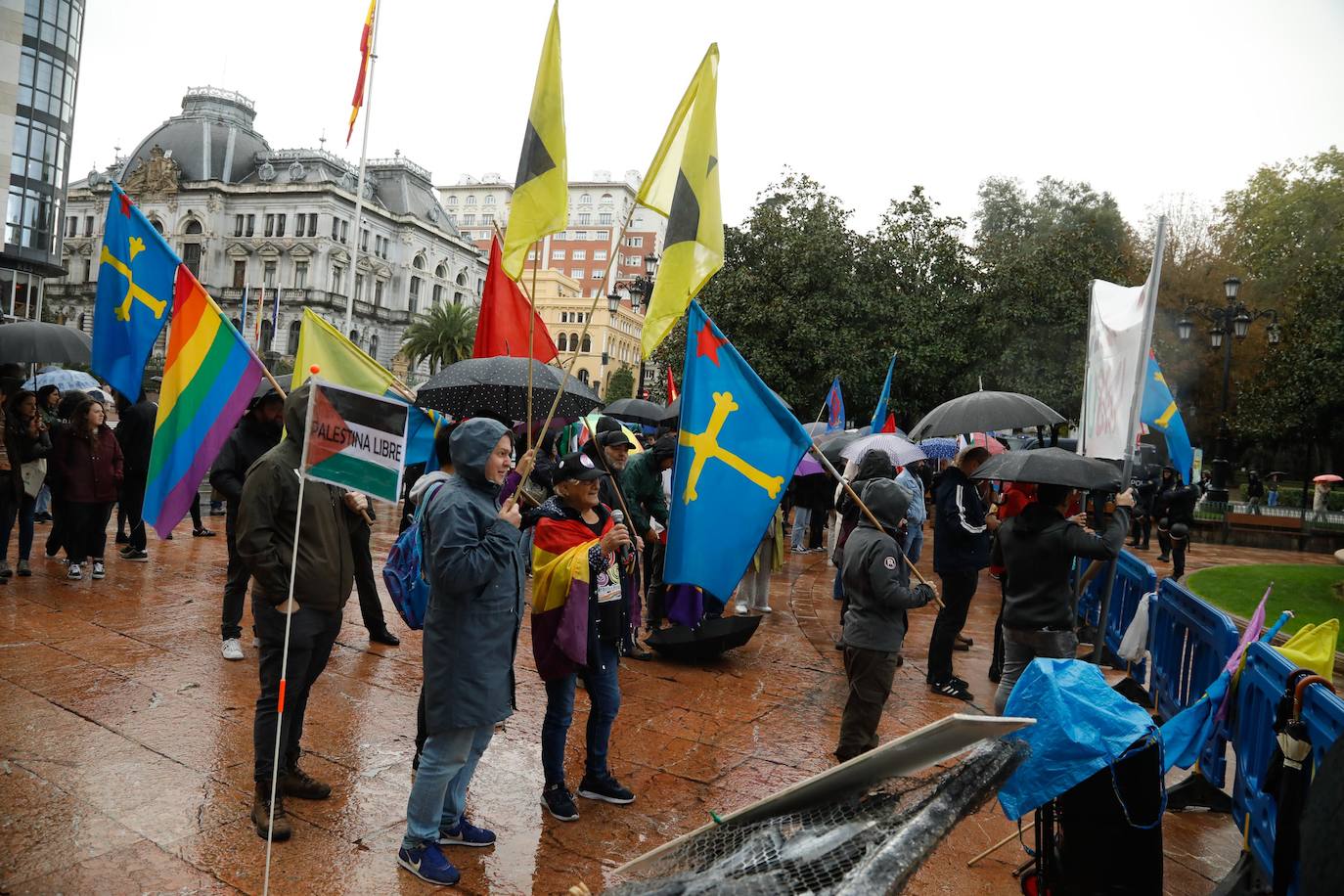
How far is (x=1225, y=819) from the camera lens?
4613 millimetres

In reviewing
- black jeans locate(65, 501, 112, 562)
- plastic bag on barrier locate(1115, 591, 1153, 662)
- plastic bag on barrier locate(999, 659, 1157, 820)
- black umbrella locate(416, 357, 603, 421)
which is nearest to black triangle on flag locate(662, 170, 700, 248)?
→ black umbrella locate(416, 357, 603, 421)

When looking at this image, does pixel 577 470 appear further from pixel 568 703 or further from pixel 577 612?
pixel 568 703

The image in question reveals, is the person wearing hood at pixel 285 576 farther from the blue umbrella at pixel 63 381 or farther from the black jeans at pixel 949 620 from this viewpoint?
the blue umbrella at pixel 63 381

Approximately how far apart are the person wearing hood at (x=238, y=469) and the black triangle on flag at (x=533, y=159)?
100 inches

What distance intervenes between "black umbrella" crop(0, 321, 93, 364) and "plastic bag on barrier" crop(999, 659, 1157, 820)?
876cm

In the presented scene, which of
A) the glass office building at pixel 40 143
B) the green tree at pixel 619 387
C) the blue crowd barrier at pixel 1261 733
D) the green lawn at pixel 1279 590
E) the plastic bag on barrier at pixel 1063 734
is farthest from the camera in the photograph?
the green tree at pixel 619 387

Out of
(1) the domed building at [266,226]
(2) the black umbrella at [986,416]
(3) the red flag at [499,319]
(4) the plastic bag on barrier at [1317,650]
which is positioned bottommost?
(4) the plastic bag on barrier at [1317,650]

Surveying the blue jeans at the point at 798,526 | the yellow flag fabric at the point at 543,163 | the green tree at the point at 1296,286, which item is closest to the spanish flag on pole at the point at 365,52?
the blue jeans at the point at 798,526

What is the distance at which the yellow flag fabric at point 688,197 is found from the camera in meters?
4.75

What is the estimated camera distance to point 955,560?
6.64 metres

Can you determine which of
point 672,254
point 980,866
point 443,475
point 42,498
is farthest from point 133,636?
point 42,498

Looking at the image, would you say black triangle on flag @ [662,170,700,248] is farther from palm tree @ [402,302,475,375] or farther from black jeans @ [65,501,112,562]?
palm tree @ [402,302,475,375]

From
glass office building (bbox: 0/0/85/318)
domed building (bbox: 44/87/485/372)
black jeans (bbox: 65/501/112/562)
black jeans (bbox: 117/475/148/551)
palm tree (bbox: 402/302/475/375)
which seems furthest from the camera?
domed building (bbox: 44/87/485/372)

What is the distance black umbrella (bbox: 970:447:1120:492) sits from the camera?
15.9ft
